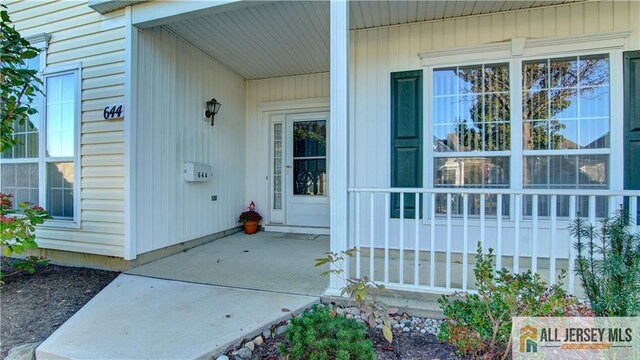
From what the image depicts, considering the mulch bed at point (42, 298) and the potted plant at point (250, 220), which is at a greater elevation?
the potted plant at point (250, 220)

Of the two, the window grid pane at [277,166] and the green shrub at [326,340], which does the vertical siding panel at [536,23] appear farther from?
the window grid pane at [277,166]

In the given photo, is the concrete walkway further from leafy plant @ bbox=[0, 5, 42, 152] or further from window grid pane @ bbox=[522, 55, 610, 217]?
window grid pane @ bbox=[522, 55, 610, 217]

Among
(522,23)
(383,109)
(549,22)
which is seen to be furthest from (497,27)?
(383,109)

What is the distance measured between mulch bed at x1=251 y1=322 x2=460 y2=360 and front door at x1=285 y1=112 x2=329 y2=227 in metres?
2.95

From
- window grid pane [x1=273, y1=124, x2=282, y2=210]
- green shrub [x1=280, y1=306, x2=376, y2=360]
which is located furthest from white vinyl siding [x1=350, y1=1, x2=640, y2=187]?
green shrub [x1=280, y1=306, x2=376, y2=360]

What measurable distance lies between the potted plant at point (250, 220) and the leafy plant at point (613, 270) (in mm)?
4154

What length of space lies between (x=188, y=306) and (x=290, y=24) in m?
2.99

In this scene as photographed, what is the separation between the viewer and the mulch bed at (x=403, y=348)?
1.81m

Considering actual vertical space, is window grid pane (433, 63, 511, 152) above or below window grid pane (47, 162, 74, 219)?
above

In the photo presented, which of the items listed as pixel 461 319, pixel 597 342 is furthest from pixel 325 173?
pixel 597 342

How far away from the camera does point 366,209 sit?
3.66 m

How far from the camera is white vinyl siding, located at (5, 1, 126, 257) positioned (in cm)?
330

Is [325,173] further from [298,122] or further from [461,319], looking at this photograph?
[461,319]

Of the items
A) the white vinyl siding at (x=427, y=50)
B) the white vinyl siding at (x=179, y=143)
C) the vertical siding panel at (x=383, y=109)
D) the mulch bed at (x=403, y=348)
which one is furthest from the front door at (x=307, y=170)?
the mulch bed at (x=403, y=348)
